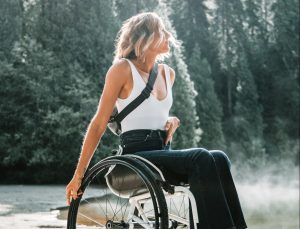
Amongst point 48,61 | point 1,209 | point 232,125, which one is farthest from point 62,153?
point 232,125

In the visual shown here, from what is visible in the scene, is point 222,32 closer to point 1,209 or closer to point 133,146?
point 1,209

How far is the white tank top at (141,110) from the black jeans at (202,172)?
34 mm

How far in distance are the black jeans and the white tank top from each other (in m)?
0.03

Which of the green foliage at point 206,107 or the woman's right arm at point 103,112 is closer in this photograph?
the woman's right arm at point 103,112

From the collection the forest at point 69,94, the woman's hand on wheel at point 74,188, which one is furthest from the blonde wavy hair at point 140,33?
the forest at point 69,94

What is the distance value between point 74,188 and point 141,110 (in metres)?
0.51

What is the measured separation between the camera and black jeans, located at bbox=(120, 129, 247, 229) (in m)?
2.92

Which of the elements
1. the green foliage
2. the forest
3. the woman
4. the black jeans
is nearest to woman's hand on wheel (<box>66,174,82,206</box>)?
the woman

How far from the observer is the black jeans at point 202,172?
2922 millimetres

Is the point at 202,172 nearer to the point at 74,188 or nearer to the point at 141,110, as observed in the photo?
the point at 141,110

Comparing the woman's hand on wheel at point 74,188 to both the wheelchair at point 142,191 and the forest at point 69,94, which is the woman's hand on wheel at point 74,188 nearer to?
the wheelchair at point 142,191

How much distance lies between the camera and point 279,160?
33.2 meters

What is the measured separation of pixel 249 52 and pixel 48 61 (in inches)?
886

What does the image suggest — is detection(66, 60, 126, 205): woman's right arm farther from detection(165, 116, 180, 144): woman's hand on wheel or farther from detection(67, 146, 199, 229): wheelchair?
detection(165, 116, 180, 144): woman's hand on wheel
